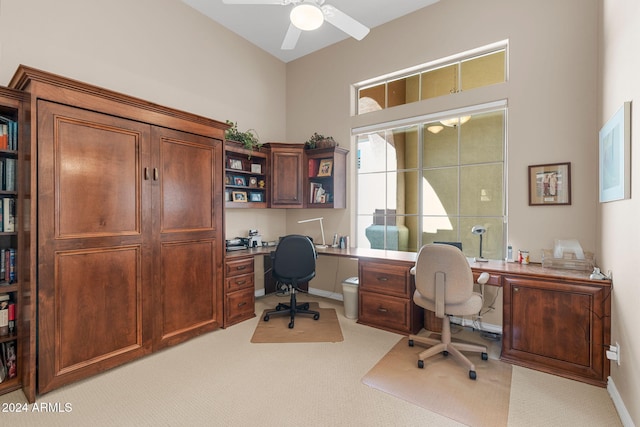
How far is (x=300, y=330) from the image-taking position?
10.6 feet

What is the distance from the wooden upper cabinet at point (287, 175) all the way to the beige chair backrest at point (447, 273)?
7.54ft

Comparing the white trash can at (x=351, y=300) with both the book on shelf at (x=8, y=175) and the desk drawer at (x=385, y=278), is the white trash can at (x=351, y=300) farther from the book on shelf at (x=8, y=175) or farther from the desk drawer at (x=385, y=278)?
the book on shelf at (x=8, y=175)

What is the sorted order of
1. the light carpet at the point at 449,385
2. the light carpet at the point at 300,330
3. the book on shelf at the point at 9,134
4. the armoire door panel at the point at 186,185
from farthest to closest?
the light carpet at the point at 300,330 → the armoire door panel at the point at 186,185 → the book on shelf at the point at 9,134 → the light carpet at the point at 449,385

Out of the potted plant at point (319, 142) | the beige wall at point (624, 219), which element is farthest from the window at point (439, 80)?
the beige wall at point (624, 219)

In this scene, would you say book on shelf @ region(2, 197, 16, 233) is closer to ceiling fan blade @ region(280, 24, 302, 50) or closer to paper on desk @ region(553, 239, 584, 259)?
ceiling fan blade @ region(280, 24, 302, 50)

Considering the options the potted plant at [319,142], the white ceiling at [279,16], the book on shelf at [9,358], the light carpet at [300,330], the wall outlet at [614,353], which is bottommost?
the light carpet at [300,330]

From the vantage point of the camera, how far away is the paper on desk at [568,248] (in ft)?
8.57

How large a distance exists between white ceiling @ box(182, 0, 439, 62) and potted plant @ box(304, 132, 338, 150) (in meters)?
1.39

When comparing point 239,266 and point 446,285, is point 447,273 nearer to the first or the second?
point 446,285

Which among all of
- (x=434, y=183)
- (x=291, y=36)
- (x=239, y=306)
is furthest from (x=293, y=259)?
(x=291, y=36)

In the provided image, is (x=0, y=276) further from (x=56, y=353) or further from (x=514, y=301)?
(x=514, y=301)

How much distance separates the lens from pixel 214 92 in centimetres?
393

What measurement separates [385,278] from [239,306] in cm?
172

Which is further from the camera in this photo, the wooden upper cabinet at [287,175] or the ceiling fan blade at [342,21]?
the wooden upper cabinet at [287,175]
